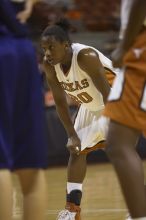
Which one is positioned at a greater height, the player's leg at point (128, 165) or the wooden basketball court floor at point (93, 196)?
the player's leg at point (128, 165)

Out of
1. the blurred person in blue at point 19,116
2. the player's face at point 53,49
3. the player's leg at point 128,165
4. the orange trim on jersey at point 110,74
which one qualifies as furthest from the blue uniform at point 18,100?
the orange trim on jersey at point 110,74

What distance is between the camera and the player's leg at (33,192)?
3354 millimetres

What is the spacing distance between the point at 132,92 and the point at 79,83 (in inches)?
77.7

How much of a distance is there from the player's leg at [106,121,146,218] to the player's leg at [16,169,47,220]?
367 mm

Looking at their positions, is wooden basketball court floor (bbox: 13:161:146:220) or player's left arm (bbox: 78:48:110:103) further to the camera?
wooden basketball court floor (bbox: 13:161:146:220)

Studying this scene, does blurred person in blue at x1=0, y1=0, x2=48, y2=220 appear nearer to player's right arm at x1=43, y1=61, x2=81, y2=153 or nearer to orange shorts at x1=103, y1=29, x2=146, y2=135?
orange shorts at x1=103, y1=29, x2=146, y2=135

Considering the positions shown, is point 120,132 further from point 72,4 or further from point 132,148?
point 72,4

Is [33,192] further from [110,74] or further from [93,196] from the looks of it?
[93,196]

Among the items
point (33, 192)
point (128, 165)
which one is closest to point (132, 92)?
point (128, 165)

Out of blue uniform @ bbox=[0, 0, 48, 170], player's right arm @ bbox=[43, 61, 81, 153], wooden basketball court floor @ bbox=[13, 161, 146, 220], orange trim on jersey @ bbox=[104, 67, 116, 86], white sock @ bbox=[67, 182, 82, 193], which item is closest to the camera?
blue uniform @ bbox=[0, 0, 48, 170]

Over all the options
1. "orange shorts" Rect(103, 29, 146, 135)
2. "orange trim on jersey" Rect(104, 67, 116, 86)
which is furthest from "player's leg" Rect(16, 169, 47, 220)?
"orange trim on jersey" Rect(104, 67, 116, 86)

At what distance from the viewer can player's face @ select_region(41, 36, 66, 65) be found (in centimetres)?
502

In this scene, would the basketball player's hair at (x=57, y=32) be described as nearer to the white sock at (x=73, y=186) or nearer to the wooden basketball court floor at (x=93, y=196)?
the white sock at (x=73, y=186)

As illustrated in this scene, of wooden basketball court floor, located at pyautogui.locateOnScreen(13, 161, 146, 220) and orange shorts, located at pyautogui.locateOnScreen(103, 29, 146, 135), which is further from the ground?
orange shorts, located at pyautogui.locateOnScreen(103, 29, 146, 135)
